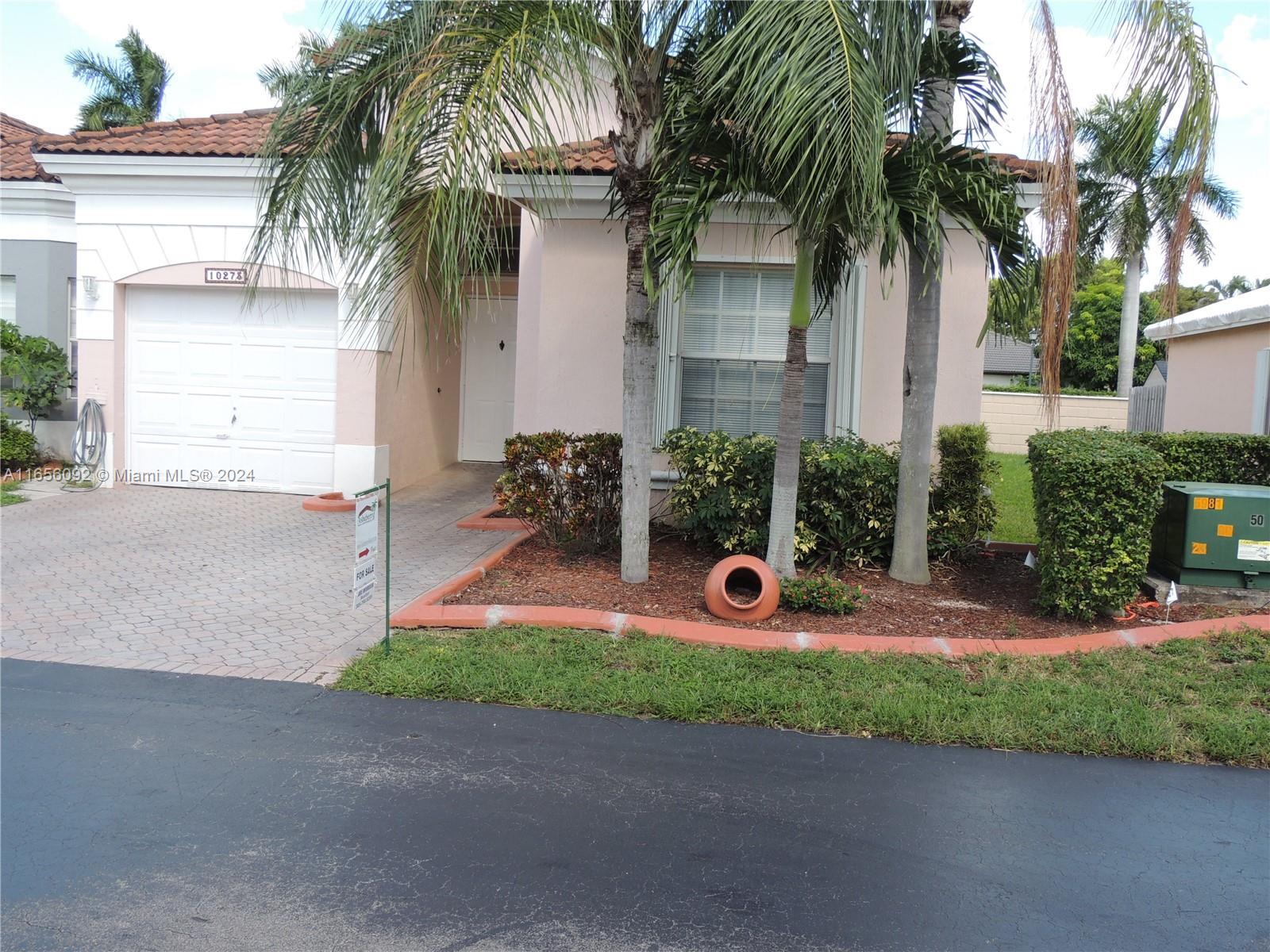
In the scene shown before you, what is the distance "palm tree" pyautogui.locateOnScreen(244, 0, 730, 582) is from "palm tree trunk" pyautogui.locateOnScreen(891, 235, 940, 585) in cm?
207

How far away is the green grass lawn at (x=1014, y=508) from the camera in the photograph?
10.1 metres

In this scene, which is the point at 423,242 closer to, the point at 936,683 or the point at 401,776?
the point at 401,776

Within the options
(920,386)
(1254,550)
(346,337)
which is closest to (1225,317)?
(1254,550)

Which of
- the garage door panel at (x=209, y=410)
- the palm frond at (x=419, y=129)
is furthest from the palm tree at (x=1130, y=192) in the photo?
the garage door panel at (x=209, y=410)

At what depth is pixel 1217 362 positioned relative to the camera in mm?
15133

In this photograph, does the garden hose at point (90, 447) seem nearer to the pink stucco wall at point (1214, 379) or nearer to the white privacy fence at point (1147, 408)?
the pink stucco wall at point (1214, 379)

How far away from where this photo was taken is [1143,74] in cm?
635

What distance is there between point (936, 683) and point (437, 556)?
15.7 ft

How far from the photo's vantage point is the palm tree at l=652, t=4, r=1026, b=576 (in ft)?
18.3

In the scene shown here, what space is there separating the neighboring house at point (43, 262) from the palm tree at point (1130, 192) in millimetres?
12962

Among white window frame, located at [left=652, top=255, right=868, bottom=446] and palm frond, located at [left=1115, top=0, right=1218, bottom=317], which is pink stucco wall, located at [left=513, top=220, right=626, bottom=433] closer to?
white window frame, located at [left=652, top=255, right=868, bottom=446]

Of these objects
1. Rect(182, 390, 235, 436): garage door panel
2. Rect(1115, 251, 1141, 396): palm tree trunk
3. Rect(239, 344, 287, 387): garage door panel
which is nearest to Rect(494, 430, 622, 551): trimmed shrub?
Rect(239, 344, 287, 387): garage door panel

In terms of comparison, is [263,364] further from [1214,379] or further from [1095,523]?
[1214,379]

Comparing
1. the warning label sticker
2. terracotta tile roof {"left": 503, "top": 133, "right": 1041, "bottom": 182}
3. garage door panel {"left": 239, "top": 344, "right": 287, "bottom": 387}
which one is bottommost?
the warning label sticker
